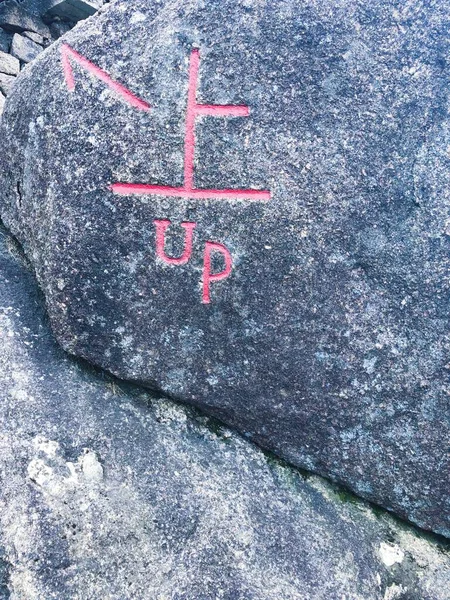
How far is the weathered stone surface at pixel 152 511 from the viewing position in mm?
1411

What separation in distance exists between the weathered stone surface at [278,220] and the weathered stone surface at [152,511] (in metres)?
0.10

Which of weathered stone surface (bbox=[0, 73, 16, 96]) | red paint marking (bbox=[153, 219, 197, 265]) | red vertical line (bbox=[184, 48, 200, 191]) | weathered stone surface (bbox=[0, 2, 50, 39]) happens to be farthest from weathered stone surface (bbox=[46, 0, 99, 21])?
red paint marking (bbox=[153, 219, 197, 265])

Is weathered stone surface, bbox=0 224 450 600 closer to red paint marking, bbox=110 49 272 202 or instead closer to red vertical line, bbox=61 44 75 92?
red paint marking, bbox=110 49 272 202

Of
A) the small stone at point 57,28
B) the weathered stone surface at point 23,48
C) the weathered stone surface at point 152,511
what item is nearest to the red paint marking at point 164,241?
the weathered stone surface at point 152,511

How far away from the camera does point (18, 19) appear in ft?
17.9

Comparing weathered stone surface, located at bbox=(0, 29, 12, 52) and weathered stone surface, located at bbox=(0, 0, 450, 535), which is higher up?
weathered stone surface, located at bbox=(0, 29, 12, 52)

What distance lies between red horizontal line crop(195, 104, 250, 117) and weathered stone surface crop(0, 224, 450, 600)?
0.86m

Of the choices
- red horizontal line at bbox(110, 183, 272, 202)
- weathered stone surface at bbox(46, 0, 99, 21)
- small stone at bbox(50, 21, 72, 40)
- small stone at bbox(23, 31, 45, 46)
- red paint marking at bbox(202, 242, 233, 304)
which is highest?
weathered stone surface at bbox(46, 0, 99, 21)

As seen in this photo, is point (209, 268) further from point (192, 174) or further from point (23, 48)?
point (23, 48)

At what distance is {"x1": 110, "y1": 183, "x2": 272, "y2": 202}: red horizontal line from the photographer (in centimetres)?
154

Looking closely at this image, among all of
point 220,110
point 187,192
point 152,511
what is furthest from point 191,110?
point 152,511

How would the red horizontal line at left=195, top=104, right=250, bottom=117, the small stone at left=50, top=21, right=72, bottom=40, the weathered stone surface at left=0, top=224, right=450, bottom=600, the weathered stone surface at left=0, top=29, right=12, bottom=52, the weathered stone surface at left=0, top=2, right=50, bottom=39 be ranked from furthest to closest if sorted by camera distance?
the small stone at left=50, top=21, right=72, bottom=40
the weathered stone surface at left=0, top=29, right=12, bottom=52
the weathered stone surface at left=0, top=2, right=50, bottom=39
the red horizontal line at left=195, top=104, right=250, bottom=117
the weathered stone surface at left=0, top=224, right=450, bottom=600

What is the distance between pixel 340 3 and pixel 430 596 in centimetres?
175

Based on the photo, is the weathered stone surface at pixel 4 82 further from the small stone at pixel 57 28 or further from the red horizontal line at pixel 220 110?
the red horizontal line at pixel 220 110
